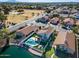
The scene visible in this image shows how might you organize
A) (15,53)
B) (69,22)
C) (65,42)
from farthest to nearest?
(69,22), (15,53), (65,42)

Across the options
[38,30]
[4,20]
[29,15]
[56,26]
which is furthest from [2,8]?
[56,26]

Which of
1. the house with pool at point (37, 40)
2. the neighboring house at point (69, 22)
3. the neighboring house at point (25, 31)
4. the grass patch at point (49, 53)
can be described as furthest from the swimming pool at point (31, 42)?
the neighboring house at point (69, 22)

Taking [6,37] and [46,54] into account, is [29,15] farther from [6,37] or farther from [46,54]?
[46,54]

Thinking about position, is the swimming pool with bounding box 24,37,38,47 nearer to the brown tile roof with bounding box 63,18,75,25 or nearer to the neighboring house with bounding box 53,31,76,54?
the neighboring house with bounding box 53,31,76,54

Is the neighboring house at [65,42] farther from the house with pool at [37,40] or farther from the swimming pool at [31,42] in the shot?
the swimming pool at [31,42]

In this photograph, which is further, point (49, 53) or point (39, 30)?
point (39, 30)

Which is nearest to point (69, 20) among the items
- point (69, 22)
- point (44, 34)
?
point (69, 22)

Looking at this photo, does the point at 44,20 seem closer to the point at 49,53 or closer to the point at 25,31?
the point at 25,31
